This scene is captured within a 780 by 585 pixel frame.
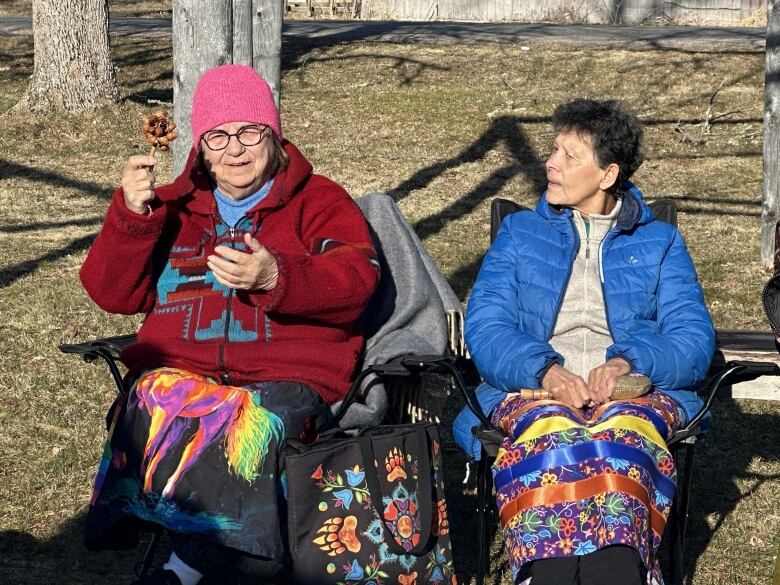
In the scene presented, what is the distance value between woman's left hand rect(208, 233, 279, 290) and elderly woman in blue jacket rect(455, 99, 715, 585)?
0.78 m

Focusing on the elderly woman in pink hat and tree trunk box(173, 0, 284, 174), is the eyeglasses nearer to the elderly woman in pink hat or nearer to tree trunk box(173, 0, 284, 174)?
the elderly woman in pink hat

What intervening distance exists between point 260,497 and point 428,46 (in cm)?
1167

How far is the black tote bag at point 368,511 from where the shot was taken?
3248 mm

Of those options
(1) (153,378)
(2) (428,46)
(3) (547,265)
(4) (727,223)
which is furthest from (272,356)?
(2) (428,46)

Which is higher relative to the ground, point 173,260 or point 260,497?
point 173,260

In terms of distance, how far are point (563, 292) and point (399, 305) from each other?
1.71 ft

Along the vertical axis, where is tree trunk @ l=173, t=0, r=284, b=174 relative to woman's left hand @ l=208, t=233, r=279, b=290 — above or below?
above

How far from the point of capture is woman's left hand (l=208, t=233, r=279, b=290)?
3217 mm

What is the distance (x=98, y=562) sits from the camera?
13.4ft

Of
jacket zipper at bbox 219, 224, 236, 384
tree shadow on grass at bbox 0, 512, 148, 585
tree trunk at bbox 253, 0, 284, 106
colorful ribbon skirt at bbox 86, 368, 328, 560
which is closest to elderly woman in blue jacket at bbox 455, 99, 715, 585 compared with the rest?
colorful ribbon skirt at bbox 86, 368, 328, 560

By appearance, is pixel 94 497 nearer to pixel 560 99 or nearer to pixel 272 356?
pixel 272 356

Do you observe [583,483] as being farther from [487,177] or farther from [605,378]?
[487,177]

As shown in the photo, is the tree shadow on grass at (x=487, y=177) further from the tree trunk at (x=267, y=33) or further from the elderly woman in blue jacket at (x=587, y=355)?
the elderly woman in blue jacket at (x=587, y=355)

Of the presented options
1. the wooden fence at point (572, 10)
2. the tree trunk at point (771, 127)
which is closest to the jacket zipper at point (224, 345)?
the tree trunk at point (771, 127)
